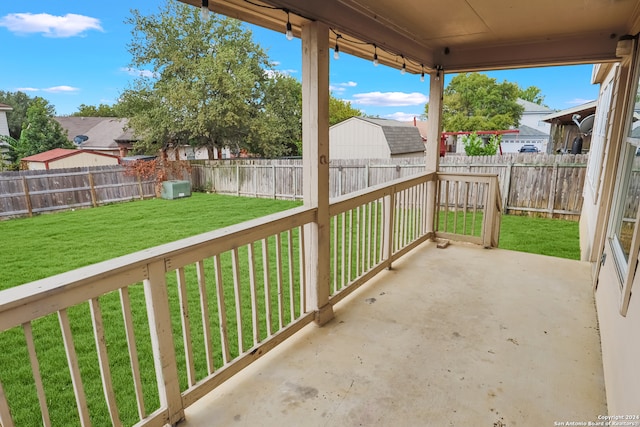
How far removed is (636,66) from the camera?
265cm

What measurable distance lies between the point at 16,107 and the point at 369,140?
1954 cm

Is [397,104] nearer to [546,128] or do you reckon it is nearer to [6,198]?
[546,128]

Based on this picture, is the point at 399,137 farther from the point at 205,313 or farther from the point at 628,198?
the point at 205,313

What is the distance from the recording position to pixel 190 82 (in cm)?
1255

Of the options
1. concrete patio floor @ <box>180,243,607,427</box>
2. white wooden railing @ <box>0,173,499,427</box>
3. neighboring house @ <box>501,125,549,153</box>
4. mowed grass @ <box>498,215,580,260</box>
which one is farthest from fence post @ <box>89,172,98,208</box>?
neighboring house @ <box>501,125,549,153</box>

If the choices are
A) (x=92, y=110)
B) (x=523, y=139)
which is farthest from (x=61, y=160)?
(x=523, y=139)

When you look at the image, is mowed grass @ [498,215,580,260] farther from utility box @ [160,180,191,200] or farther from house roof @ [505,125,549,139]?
house roof @ [505,125,549,139]

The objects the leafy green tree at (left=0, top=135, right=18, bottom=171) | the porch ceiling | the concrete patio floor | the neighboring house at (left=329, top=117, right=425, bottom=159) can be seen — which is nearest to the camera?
the concrete patio floor

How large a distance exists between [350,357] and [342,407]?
1.39ft

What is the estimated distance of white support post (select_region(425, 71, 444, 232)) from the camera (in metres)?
4.14

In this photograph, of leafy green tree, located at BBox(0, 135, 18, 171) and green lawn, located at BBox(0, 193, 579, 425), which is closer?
green lawn, located at BBox(0, 193, 579, 425)

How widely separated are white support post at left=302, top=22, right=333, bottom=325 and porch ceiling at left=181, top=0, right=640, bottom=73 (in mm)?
172

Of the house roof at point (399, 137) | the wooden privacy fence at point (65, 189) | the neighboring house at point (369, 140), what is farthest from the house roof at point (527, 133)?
the wooden privacy fence at point (65, 189)

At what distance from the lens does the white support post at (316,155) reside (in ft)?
7.20
